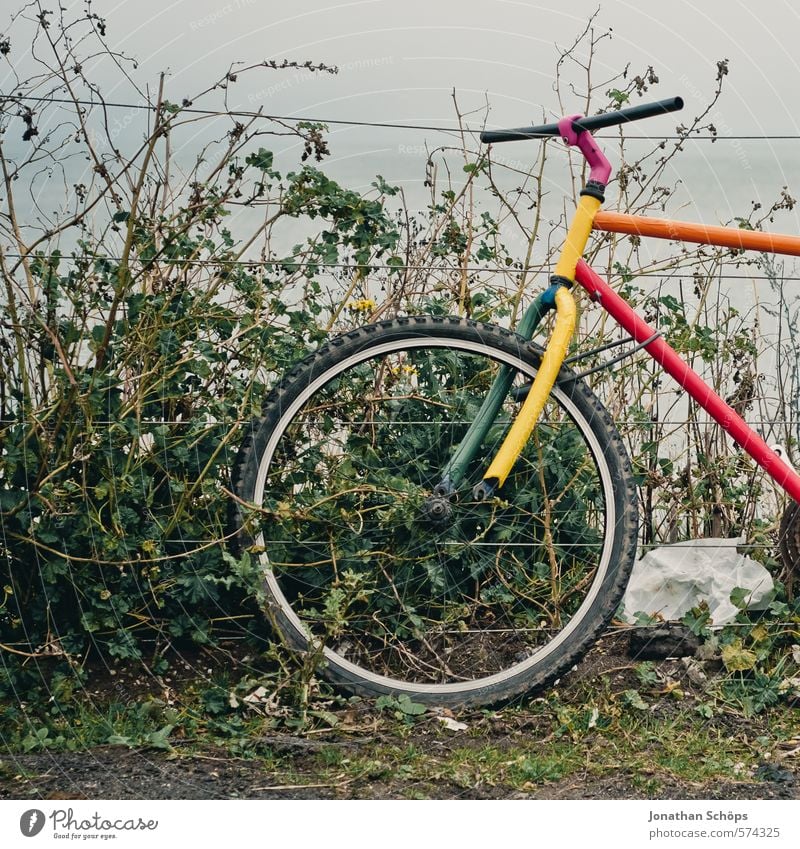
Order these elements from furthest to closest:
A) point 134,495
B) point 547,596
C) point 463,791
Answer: point 547,596
point 134,495
point 463,791

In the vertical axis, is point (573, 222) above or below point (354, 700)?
above

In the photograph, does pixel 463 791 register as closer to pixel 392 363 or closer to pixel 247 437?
pixel 247 437

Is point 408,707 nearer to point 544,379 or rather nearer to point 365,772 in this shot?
point 365,772

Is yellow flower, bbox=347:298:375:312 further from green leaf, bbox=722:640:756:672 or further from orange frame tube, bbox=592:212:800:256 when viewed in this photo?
green leaf, bbox=722:640:756:672

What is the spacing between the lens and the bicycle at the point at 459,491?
7.88ft

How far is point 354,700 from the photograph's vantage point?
241 cm

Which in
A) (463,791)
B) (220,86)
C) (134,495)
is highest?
(220,86)

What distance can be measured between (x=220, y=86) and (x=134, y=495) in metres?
1.00

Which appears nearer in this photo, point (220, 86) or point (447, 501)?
point (447, 501)

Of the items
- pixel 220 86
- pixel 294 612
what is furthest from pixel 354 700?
pixel 220 86

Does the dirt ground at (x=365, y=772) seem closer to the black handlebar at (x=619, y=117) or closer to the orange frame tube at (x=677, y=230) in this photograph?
the orange frame tube at (x=677, y=230)
